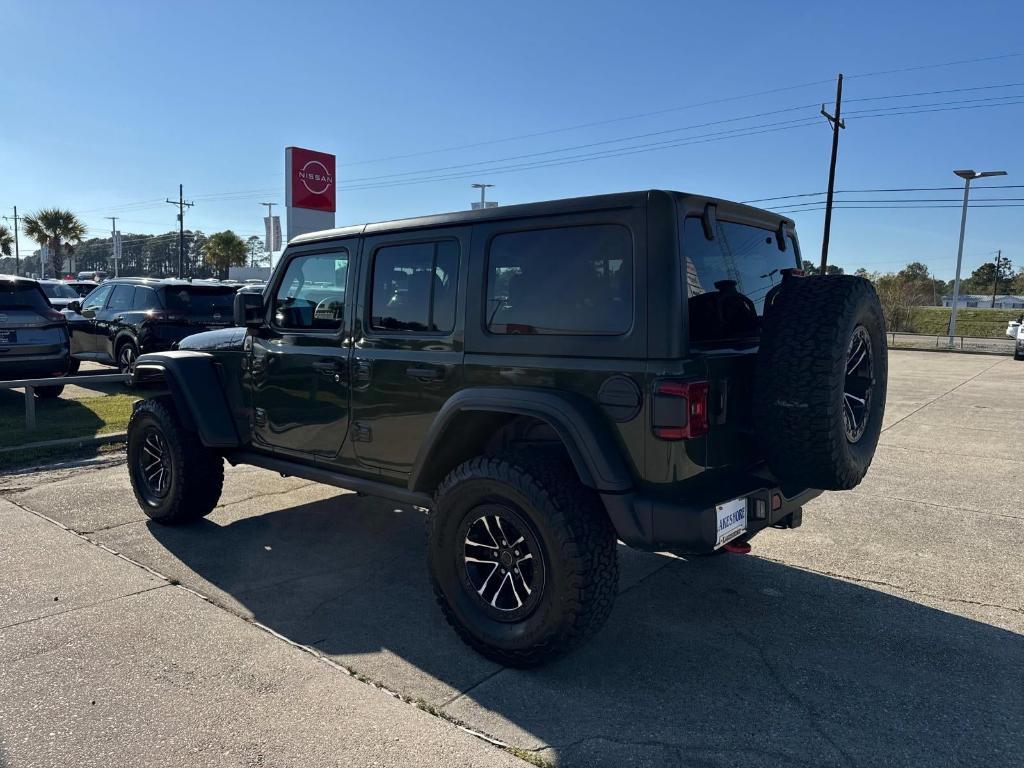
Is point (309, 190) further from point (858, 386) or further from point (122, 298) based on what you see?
point (858, 386)

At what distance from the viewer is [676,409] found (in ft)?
9.04

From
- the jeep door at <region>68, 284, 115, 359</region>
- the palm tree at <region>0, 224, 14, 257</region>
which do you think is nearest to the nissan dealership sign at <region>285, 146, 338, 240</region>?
the jeep door at <region>68, 284, 115, 359</region>

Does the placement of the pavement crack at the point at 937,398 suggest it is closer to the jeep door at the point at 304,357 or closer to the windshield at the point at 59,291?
the jeep door at the point at 304,357

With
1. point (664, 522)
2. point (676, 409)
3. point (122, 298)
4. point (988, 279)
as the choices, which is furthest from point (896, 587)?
point (988, 279)

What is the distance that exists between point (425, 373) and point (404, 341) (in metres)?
0.25

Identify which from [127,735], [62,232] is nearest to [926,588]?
[127,735]

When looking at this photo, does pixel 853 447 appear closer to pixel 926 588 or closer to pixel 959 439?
pixel 926 588

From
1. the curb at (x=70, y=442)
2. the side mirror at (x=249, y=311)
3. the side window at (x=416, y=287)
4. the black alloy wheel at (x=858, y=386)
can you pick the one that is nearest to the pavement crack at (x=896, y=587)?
the black alloy wheel at (x=858, y=386)

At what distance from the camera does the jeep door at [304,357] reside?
4.04 m

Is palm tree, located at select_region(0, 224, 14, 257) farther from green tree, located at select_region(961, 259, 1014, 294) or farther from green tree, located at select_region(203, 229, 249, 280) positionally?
green tree, located at select_region(961, 259, 1014, 294)

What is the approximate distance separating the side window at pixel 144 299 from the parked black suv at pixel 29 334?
1.68m

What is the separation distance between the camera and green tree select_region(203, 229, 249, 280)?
65.0 metres

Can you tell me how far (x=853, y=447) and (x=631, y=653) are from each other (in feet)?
4.45

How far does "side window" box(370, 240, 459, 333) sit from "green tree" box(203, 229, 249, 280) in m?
66.6
